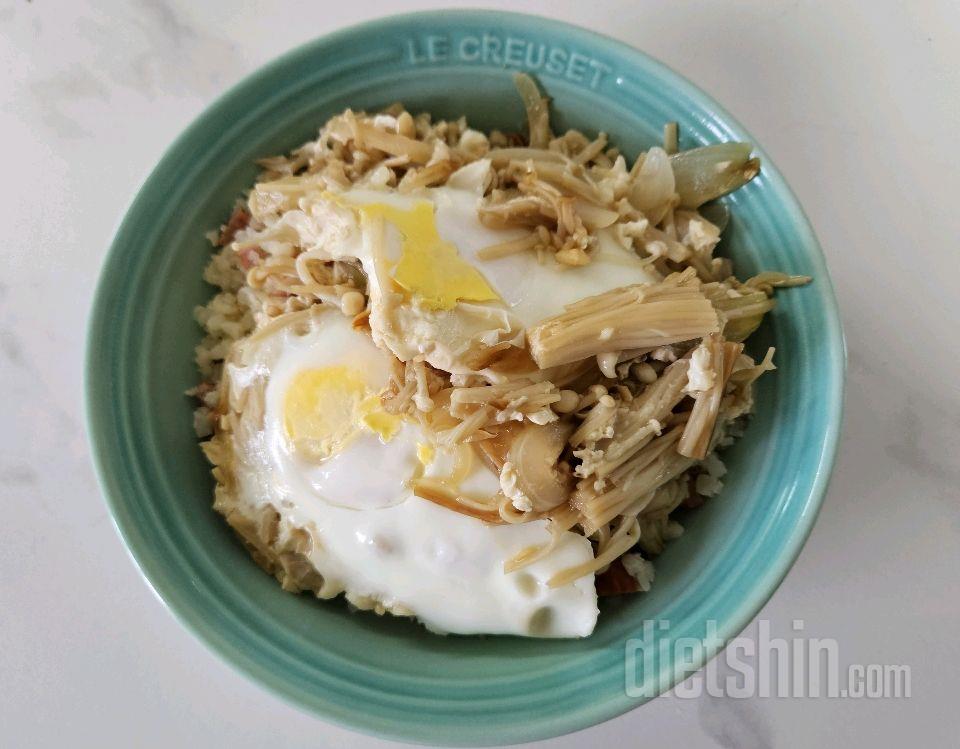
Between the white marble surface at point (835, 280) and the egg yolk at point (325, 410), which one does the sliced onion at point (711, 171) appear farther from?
the egg yolk at point (325, 410)

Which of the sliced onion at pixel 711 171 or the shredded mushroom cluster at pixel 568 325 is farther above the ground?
the sliced onion at pixel 711 171

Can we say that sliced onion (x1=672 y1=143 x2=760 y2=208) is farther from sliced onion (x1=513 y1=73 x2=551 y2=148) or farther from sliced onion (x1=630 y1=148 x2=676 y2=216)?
sliced onion (x1=513 y1=73 x2=551 y2=148)

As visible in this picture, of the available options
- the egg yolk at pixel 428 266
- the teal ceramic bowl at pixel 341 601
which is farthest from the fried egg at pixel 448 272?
the teal ceramic bowl at pixel 341 601

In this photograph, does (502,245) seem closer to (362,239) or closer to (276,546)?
(362,239)

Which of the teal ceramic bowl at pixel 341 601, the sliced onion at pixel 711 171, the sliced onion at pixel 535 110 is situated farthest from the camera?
the sliced onion at pixel 535 110

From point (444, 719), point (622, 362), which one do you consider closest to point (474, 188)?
point (622, 362)
